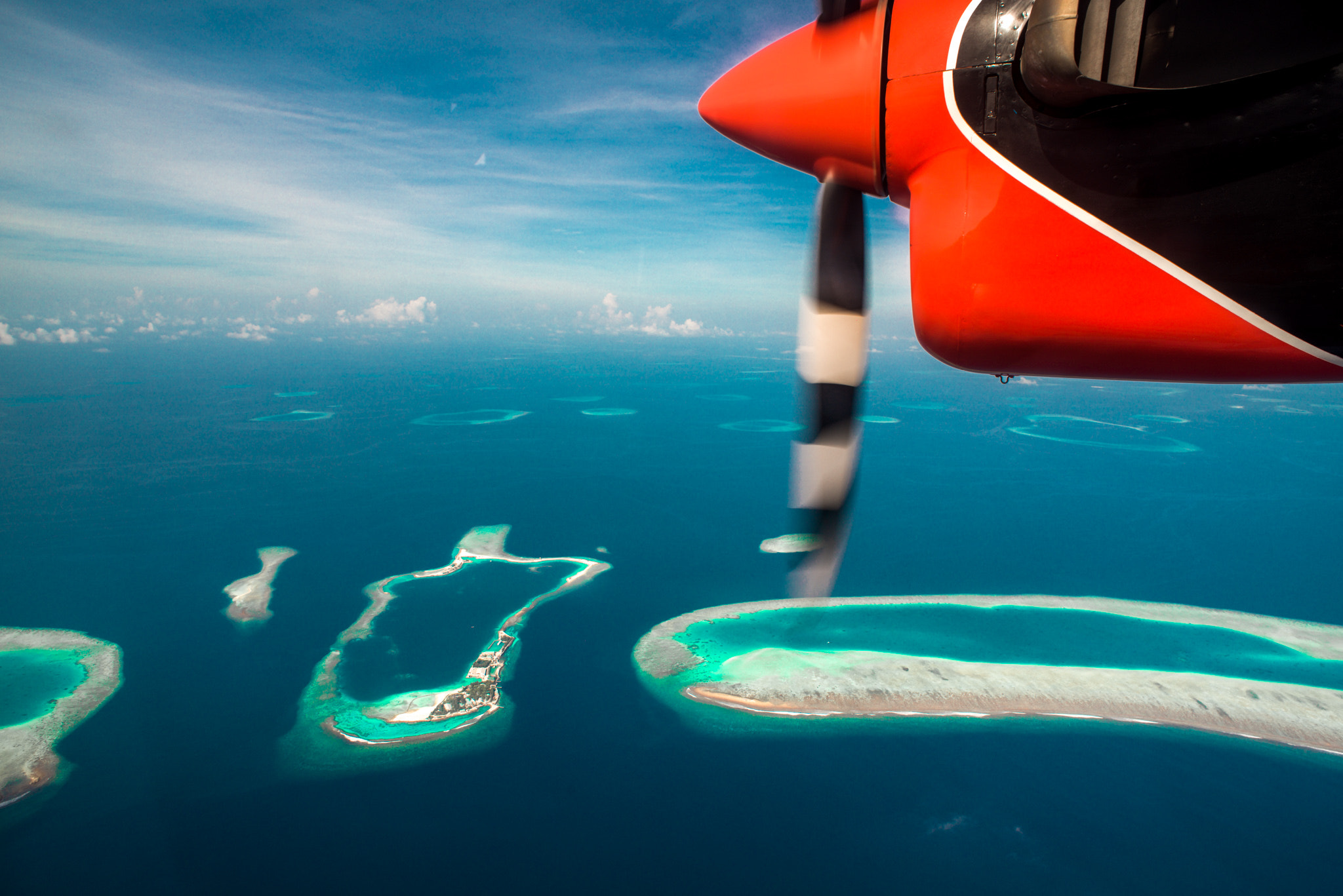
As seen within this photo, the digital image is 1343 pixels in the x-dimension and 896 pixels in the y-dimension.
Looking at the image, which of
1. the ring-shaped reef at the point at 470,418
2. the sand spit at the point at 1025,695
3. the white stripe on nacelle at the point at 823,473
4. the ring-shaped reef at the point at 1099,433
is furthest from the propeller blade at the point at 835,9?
the ring-shaped reef at the point at 470,418

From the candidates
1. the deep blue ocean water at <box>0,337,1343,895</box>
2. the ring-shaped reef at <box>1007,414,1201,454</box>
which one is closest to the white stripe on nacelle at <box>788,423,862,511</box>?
the deep blue ocean water at <box>0,337,1343,895</box>

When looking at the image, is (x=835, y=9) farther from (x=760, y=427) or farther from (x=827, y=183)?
(x=760, y=427)

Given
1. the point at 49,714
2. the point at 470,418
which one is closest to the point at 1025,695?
the point at 49,714

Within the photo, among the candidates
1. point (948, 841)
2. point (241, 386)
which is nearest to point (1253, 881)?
point (948, 841)

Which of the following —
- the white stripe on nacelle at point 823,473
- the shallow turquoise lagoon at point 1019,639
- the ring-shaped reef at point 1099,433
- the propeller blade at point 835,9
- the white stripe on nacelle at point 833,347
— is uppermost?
the propeller blade at point 835,9

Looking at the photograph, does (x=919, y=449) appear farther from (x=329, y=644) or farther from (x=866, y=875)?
(x=329, y=644)

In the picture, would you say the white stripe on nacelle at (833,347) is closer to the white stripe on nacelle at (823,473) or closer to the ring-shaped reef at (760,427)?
the white stripe on nacelle at (823,473)

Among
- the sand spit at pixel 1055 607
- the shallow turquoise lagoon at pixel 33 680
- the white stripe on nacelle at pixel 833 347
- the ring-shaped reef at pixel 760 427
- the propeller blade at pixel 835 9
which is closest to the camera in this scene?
the propeller blade at pixel 835 9
